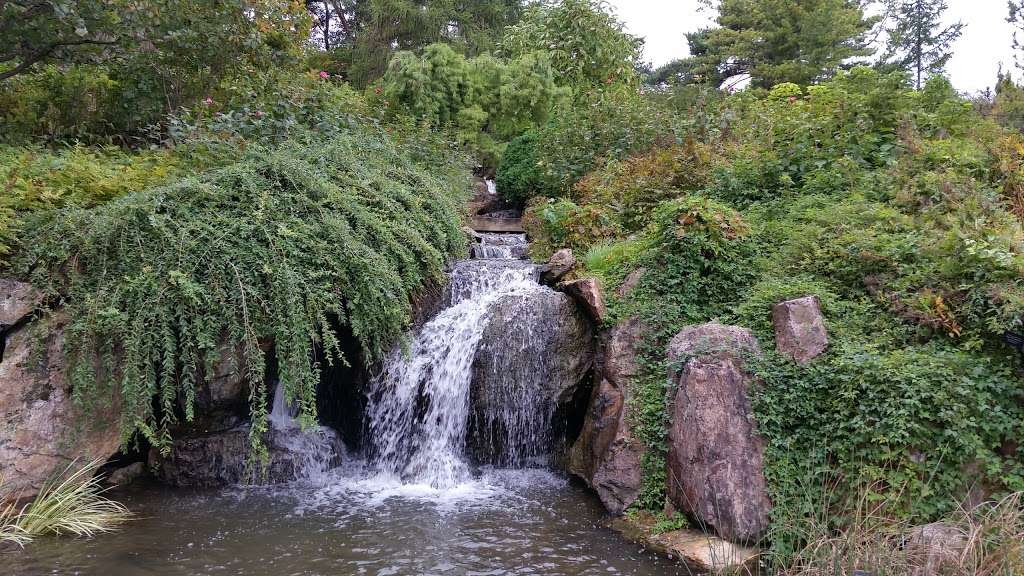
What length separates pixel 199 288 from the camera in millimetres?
5367

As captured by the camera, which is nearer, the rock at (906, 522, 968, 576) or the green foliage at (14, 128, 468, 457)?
the rock at (906, 522, 968, 576)

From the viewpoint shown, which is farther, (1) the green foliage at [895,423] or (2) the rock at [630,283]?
(2) the rock at [630,283]

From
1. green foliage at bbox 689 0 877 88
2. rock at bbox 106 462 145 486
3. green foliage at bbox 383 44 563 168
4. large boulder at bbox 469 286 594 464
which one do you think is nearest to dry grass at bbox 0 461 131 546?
rock at bbox 106 462 145 486

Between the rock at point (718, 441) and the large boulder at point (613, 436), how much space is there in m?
0.42

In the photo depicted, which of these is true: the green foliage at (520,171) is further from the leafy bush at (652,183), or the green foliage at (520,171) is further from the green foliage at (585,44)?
the green foliage at (585,44)

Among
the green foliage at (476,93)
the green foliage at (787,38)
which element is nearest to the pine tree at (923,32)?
the green foliage at (787,38)

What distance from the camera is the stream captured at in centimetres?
456

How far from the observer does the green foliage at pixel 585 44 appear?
15.6 meters

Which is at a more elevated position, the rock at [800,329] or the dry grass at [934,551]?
the rock at [800,329]

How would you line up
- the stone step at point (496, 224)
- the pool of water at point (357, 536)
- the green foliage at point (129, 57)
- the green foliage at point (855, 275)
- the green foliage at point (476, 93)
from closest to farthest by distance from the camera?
1. the green foliage at point (855, 275)
2. the pool of water at point (357, 536)
3. the green foliage at point (129, 57)
4. the stone step at point (496, 224)
5. the green foliage at point (476, 93)

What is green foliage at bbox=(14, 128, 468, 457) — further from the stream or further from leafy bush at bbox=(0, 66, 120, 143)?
leafy bush at bbox=(0, 66, 120, 143)

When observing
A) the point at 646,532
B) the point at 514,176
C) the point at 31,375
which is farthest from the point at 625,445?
the point at 514,176

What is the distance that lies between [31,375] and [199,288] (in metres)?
1.61

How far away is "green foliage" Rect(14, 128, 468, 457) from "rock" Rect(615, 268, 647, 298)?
2165mm
